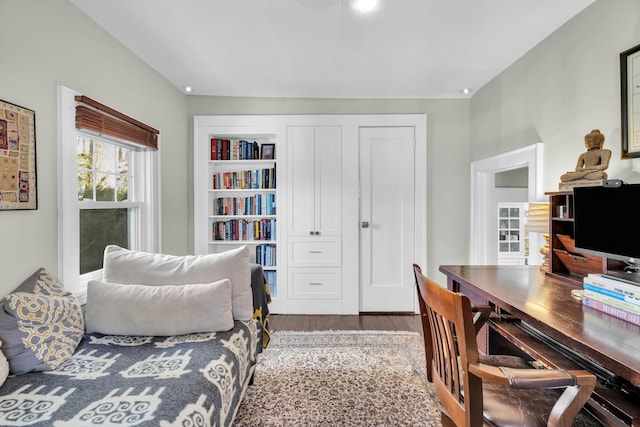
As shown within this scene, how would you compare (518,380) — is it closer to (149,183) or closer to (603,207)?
(603,207)

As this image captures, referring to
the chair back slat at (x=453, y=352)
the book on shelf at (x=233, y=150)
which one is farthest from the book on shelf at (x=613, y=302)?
the book on shelf at (x=233, y=150)

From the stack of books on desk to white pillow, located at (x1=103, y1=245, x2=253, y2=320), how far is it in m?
1.67

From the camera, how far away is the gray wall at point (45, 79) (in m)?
1.49

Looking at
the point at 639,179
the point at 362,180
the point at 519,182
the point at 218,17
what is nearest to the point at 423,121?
the point at 362,180

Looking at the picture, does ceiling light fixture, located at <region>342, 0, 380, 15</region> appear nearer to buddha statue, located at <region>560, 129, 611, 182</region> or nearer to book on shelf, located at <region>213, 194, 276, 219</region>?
buddha statue, located at <region>560, 129, 611, 182</region>

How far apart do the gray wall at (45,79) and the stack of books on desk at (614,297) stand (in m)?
2.65

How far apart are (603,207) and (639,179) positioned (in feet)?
1.14

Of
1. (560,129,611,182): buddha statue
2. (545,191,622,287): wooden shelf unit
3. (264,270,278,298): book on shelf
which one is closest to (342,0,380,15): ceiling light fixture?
(560,129,611,182): buddha statue

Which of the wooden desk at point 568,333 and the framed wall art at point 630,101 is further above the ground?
the framed wall art at point 630,101

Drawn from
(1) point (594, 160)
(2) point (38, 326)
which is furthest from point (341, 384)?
(1) point (594, 160)

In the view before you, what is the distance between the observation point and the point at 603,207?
1387 mm

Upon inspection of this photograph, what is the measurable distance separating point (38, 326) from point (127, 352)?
394mm

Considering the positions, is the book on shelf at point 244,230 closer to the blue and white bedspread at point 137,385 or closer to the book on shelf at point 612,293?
the blue and white bedspread at point 137,385

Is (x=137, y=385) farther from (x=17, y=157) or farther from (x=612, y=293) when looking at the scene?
(x=612, y=293)
